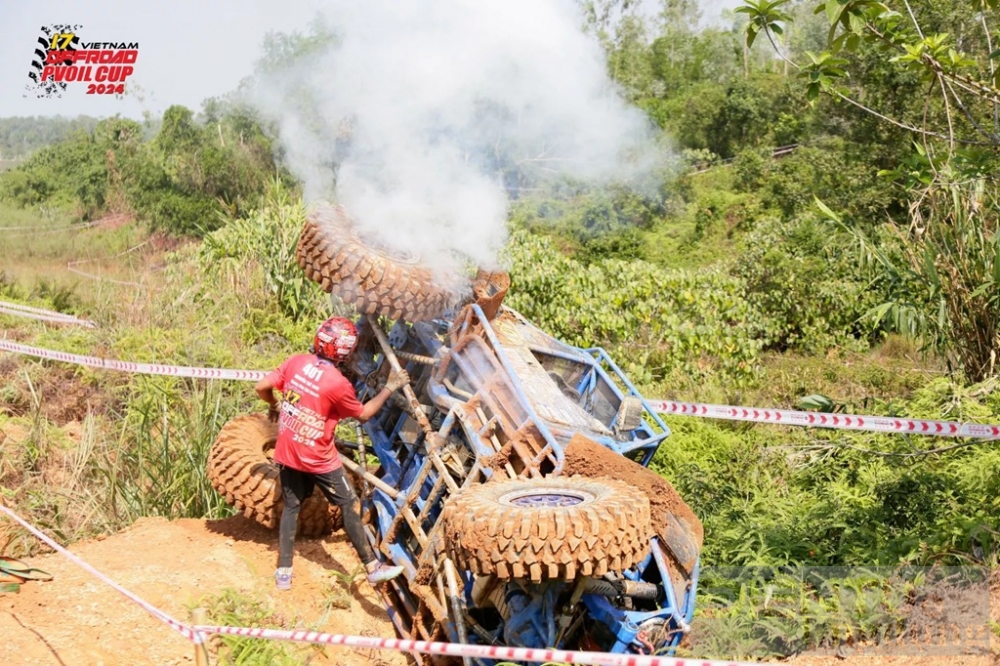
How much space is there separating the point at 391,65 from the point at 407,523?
3356 mm

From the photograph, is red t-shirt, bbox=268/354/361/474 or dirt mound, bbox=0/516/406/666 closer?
dirt mound, bbox=0/516/406/666

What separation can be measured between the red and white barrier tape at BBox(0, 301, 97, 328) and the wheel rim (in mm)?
8295

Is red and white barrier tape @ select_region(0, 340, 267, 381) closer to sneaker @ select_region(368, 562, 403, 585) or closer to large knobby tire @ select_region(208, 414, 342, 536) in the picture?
large knobby tire @ select_region(208, 414, 342, 536)

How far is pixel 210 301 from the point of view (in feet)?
41.9

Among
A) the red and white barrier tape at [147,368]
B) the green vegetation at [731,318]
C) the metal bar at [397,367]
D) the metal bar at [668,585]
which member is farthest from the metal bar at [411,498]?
the red and white barrier tape at [147,368]

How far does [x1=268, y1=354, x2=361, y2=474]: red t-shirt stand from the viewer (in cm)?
620

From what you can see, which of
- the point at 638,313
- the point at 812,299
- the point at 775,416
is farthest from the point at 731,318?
the point at 775,416

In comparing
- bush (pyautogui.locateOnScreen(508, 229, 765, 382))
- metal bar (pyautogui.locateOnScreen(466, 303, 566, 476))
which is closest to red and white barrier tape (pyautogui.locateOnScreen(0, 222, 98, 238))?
bush (pyautogui.locateOnScreen(508, 229, 765, 382))

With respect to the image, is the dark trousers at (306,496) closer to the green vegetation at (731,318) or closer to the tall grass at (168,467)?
the green vegetation at (731,318)

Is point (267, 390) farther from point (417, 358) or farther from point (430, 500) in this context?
point (430, 500)

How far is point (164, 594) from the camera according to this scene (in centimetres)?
593

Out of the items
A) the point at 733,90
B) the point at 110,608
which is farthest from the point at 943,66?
the point at 733,90

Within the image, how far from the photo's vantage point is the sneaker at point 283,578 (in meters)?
6.34

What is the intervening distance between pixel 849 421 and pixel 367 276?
407 centimetres
